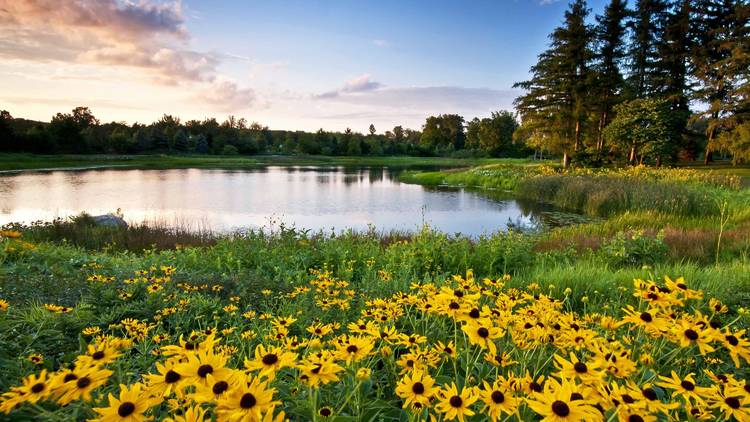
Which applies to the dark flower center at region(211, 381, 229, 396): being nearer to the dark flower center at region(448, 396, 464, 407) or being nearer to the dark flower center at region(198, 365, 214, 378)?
the dark flower center at region(198, 365, 214, 378)

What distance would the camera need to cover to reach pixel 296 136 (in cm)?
8838

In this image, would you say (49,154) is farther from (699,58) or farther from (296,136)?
(699,58)

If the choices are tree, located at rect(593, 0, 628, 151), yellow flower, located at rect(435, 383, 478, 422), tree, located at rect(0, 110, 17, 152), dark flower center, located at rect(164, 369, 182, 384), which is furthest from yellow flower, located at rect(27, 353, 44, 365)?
tree, located at rect(0, 110, 17, 152)

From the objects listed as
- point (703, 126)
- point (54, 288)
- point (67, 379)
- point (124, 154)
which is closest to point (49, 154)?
point (124, 154)

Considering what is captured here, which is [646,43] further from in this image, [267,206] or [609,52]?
[267,206]

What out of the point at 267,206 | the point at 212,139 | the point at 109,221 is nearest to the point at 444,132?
the point at 212,139

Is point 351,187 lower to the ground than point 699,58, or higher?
lower

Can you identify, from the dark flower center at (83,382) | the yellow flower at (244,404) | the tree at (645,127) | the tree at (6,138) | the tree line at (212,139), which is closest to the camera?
the yellow flower at (244,404)

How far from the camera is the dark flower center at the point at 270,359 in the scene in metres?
1.18

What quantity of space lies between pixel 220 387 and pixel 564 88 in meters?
31.8

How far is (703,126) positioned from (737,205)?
103 ft

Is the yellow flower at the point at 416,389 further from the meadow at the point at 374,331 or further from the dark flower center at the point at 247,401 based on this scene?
the dark flower center at the point at 247,401

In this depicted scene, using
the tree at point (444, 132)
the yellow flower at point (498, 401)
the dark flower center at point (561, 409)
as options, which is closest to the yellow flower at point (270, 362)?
the yellow flower at point (498, 401)

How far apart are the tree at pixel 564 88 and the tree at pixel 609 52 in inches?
38.2
